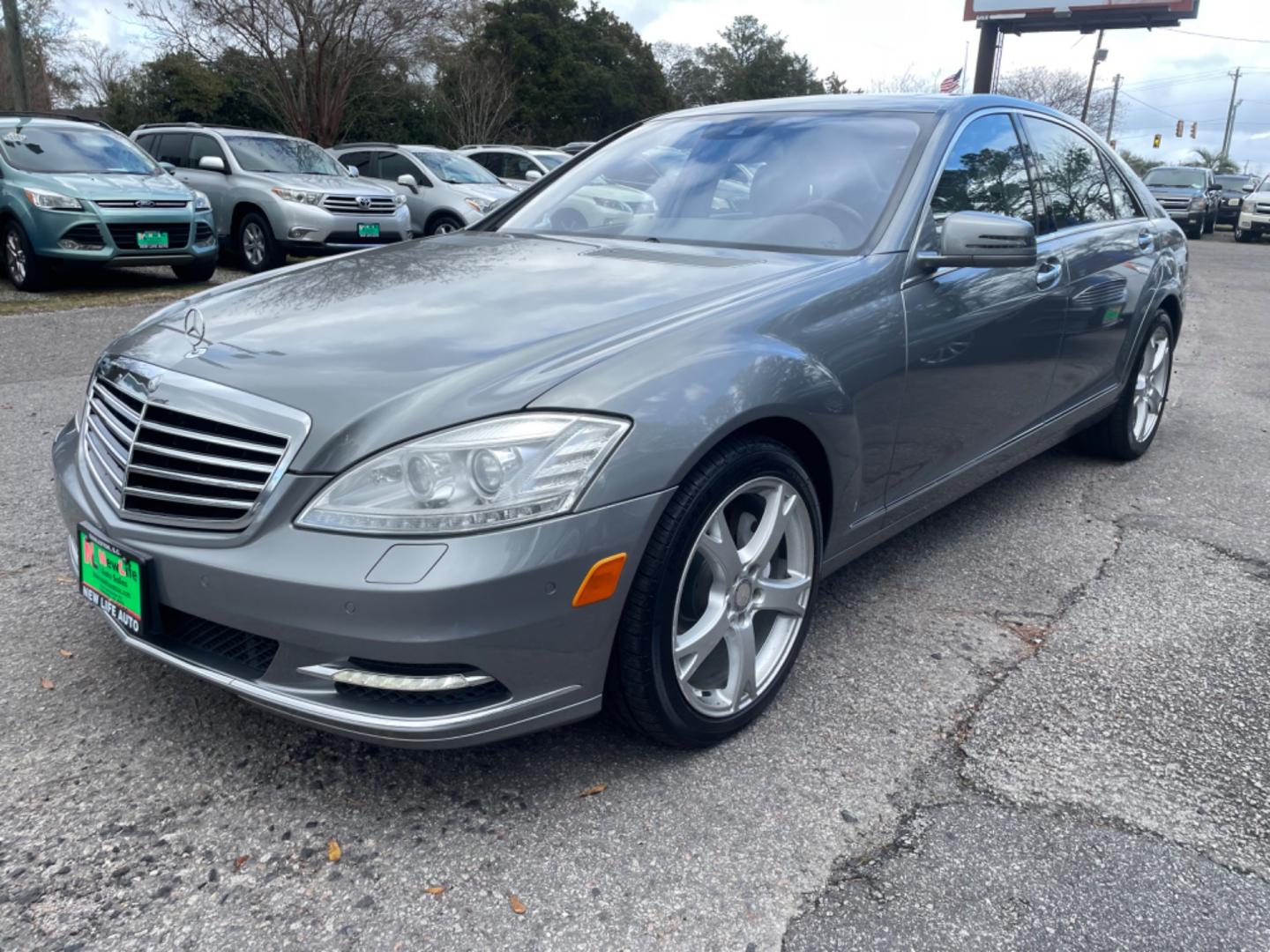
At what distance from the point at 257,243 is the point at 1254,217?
24.0m

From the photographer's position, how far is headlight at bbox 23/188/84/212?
29.9 feet

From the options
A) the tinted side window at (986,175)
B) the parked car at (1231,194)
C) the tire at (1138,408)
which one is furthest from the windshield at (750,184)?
the parked car at (1231,194)

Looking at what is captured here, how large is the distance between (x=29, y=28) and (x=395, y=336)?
123 feet

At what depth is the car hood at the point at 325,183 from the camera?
37.5 feet

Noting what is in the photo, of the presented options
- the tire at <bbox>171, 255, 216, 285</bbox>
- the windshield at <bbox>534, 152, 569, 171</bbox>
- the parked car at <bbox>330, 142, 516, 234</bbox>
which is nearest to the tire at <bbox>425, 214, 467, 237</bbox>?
the parked car at <bbox>330, 142, 516, 234</bbox>

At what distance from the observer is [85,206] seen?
30.0 feet

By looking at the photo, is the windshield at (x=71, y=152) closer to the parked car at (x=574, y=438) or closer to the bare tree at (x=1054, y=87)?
the parked car at (x=574, y=438)

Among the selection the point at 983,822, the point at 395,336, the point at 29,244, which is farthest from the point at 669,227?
the point at 29,244

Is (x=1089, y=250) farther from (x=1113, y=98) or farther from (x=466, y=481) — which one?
(x=1113, y=98)

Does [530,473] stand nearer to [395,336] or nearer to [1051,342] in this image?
[395,336]

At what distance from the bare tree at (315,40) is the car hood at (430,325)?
20436 mm

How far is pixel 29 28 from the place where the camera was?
106 feet

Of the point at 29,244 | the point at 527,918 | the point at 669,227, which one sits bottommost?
the point at 527,918

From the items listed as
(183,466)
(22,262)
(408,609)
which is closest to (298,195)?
(22,262)
